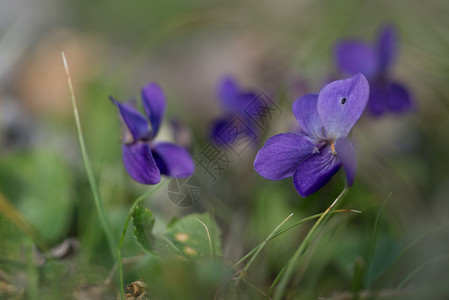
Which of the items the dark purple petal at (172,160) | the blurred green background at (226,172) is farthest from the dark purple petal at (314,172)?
the dark purple petal at (172,160)

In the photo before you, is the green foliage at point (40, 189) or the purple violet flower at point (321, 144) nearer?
the purple violet flower at point (321, 144)

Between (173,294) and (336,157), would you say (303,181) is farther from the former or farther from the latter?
(173,294)

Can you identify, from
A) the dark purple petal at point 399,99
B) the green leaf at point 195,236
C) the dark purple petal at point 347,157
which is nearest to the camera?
the dark purple petal at point 347,157

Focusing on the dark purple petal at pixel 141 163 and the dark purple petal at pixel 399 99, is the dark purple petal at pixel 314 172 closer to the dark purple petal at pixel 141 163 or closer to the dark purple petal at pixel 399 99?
the dark purple petal at pixel 141 163

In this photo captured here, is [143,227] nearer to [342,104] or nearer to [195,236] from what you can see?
[195,236]

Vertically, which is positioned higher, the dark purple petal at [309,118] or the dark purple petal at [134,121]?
the dark purple petal at [309,118]

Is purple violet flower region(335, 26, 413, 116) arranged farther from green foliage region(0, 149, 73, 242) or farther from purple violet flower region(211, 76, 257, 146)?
green foliage region(0, 149, 73, 242)

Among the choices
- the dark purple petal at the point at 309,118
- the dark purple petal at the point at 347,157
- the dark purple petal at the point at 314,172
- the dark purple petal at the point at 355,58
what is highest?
the dark purple petal at the point at 355,58
